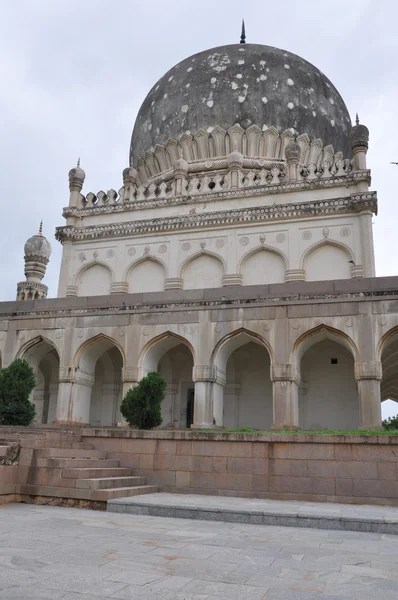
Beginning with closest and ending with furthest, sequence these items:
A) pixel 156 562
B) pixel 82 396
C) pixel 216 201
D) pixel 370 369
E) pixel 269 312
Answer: pixel 156 562 < pixel 370 369 < pixel 269 312 < pixel 82 396 < pixel 216 201

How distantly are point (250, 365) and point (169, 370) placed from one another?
2.26 m

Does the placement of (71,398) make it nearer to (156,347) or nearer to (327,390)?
(156,347)

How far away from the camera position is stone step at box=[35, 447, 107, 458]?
8.08 m

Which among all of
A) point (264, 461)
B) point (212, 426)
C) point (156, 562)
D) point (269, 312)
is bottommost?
point (156, 562)

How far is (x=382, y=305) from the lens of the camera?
12719 mm

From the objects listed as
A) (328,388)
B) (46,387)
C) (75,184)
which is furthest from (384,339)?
(75,184)

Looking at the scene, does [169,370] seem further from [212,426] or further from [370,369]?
[370,369]

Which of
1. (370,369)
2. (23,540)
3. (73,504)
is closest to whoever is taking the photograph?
(23,540)

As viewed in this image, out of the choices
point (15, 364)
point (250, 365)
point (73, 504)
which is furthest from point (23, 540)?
point (250, 365)

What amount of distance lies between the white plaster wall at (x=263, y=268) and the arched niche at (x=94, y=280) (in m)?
4.54

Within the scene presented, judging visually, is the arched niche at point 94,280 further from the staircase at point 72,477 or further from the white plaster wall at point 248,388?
the staircase at point 72,477

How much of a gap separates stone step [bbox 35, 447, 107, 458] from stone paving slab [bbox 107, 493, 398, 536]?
1437mm

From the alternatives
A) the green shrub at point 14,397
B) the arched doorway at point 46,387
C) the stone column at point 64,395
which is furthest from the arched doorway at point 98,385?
the green shrub at point 14,397

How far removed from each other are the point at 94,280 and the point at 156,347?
586cm
